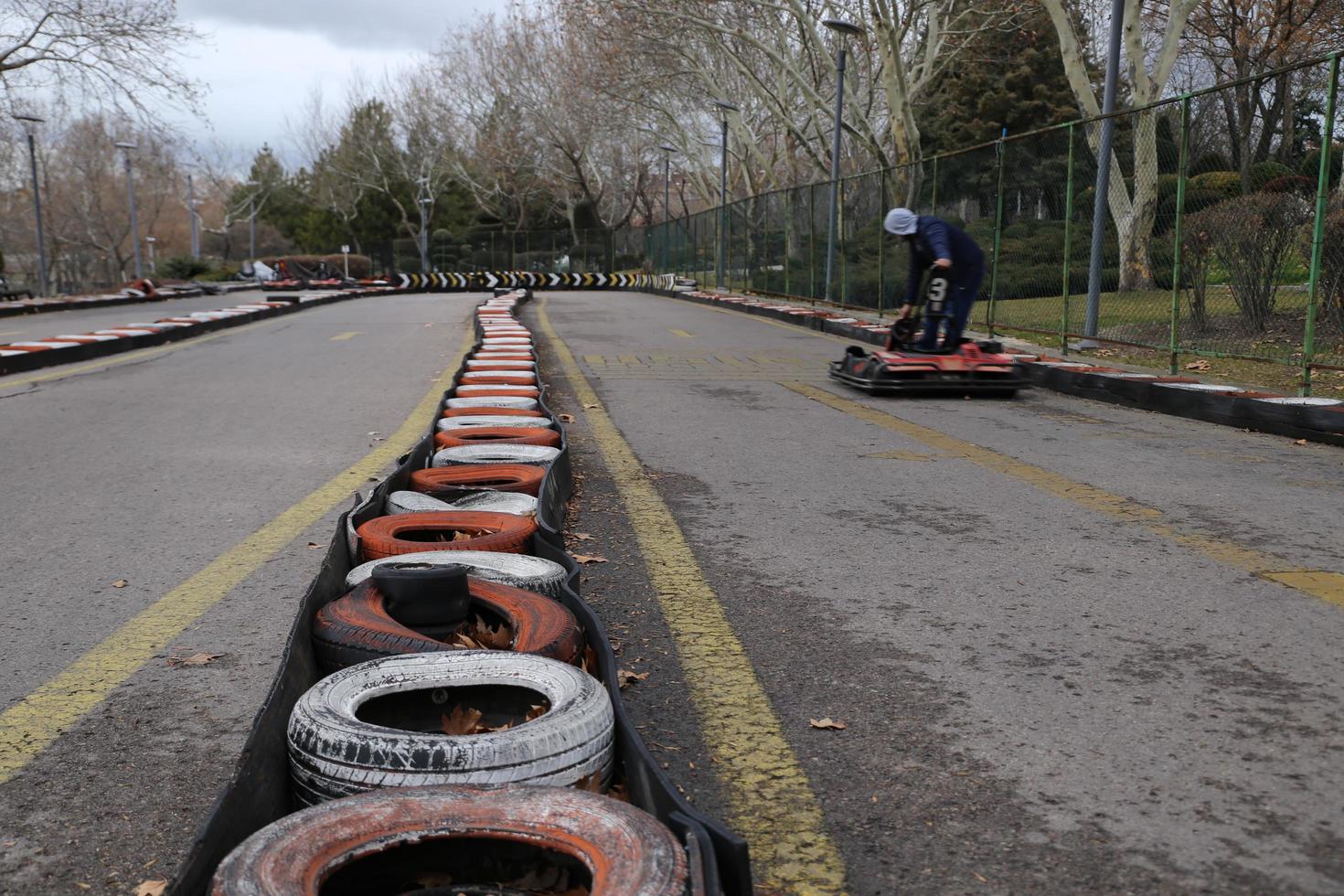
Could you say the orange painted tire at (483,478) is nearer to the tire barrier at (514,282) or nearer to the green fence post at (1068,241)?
the green fence post at (1068,241)

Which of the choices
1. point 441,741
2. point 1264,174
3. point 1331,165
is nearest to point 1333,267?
point 1264,174

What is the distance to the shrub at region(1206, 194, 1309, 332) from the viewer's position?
10.8m

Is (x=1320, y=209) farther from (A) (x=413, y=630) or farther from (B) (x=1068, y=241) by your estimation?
(A) (x=413, y=630)

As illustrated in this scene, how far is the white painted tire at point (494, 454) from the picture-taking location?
5.56m

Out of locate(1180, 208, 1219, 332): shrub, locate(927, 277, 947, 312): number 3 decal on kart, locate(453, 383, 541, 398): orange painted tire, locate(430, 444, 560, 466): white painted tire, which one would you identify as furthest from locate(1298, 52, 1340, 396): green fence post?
locate(430, 444, 560, 466): white painted tire

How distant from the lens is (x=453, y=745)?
7.29 feet

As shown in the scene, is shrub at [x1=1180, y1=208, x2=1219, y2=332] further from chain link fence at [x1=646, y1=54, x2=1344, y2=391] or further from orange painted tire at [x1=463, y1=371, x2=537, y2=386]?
orange painted tire at [x1=463, y1=371, x2=537, y2=386]

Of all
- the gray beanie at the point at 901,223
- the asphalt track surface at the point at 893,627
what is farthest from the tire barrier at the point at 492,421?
the gray beanie at the point at 901,223

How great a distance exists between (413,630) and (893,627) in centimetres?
144

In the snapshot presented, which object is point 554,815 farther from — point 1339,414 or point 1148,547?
point 1339,414

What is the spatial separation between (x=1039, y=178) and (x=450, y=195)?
237 ft

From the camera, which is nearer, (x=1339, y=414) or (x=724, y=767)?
(x=724, y=767)

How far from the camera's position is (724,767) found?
2627mm

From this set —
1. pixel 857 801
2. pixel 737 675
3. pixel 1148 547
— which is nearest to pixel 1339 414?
pixel 1148 547
